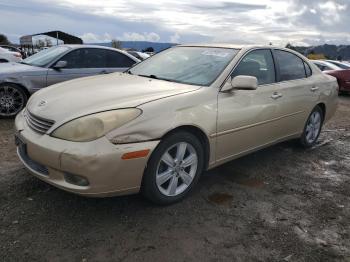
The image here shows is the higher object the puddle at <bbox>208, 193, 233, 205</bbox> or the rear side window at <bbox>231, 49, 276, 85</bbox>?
the rear side window at <bbox>231, 49, 276, 85</bbox>

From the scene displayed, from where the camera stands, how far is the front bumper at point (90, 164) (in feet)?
9.64

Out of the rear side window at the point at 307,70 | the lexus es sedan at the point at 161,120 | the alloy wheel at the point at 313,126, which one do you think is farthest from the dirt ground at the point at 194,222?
the rear side window at the point at 307,70

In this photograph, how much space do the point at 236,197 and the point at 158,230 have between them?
1085 mm

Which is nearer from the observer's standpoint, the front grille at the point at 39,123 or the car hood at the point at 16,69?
the front grille at the point at 39,123

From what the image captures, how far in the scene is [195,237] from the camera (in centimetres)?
→ 308

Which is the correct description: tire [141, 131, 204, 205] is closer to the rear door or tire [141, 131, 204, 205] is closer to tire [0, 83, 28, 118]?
the rear door

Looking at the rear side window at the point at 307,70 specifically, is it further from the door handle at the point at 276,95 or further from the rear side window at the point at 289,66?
the door handle at the point at 276,95

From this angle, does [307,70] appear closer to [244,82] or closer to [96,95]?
[244,82]

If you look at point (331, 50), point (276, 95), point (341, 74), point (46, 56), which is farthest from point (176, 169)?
point (331, 50)

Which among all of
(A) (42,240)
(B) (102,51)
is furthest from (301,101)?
(B) (102,51)

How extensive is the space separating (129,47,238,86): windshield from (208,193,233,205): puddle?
1.13 m

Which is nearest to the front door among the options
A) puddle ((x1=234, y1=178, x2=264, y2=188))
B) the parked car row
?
puddle ((x1=234, y1=178, x2=264, y2=188))

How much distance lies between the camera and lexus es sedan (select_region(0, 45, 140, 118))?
22.1ft

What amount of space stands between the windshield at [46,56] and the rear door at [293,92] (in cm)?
425
